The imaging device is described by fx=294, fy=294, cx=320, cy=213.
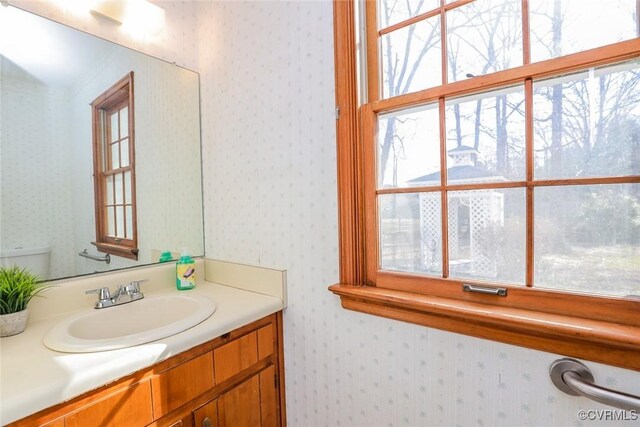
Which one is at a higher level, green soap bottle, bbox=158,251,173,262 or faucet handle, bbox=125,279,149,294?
green soap bottle, bbox=158,251,173,262

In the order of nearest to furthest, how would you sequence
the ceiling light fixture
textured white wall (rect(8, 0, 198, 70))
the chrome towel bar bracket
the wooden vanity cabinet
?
the chrome towel bar bracket < the wooden vanity cabinet < textured white wall (rect(8, 0, 198, 70)) < the ceiling light fixture

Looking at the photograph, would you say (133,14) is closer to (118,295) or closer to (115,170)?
(115,170)

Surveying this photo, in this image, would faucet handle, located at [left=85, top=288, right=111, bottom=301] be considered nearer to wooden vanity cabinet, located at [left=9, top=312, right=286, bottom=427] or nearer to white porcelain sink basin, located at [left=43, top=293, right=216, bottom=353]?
white porcelain sink basin, located at [left=43, top=293, right=216, bottom=353]

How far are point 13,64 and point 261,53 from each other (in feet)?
2.81

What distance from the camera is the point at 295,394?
122cm

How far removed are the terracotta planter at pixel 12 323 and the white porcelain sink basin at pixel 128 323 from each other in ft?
0.29

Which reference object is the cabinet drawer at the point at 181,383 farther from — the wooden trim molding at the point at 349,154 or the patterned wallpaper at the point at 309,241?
the wooden trim molding at the point at 349,154

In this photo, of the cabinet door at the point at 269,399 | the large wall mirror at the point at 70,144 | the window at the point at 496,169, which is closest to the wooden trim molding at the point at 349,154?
the window at the point at 496,169

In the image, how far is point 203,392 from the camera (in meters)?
0.93

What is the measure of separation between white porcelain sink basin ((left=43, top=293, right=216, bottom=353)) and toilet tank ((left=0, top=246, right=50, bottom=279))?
0.21 meters

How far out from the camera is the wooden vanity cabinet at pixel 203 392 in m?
0.71

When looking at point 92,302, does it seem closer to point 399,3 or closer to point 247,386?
point 247,386

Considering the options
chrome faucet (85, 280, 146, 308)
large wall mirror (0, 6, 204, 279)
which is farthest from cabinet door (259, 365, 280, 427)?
large wall mirror (0, 6, 204, 279)

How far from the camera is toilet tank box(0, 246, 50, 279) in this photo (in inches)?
39.1
